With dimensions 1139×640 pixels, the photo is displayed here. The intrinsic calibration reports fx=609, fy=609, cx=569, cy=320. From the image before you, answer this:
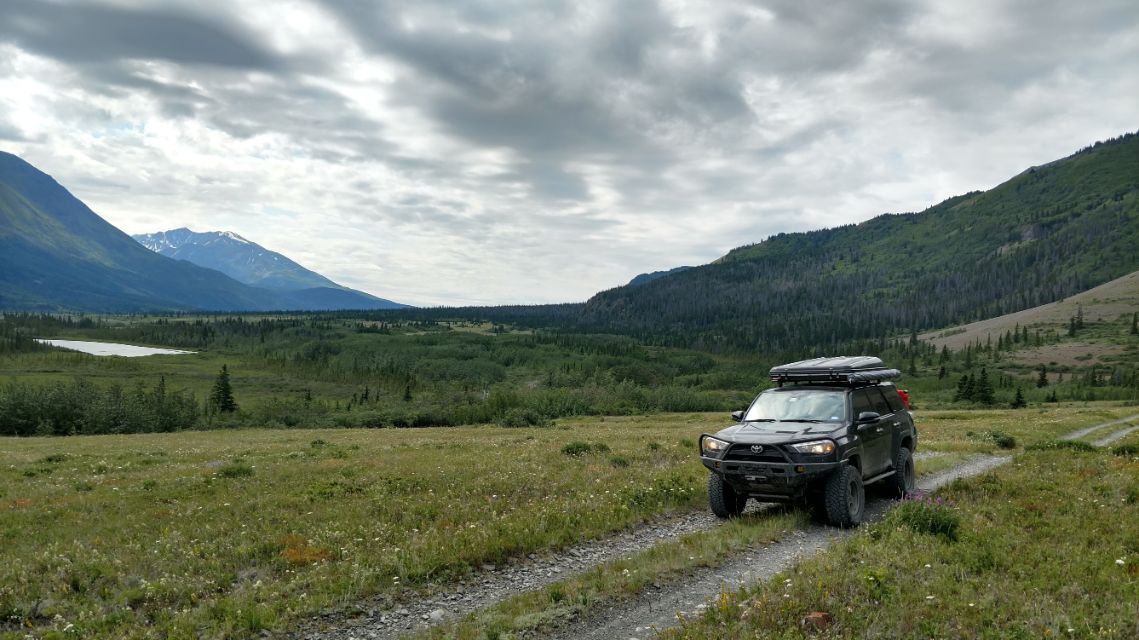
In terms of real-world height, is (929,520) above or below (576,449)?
above

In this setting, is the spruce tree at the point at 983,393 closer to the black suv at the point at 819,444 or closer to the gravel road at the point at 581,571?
the black suv at the point at 819,444

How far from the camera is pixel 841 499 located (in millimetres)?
12805

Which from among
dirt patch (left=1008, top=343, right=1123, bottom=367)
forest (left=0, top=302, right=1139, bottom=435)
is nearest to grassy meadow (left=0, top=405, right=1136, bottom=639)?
forest (left=0, top=302, right=1139, bottom=435)

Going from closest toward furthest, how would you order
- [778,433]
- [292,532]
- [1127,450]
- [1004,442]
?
[292,532], [778,433], [1127,450], [1004,442]

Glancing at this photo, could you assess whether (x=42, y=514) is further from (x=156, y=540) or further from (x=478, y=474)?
(x=478, y=474)

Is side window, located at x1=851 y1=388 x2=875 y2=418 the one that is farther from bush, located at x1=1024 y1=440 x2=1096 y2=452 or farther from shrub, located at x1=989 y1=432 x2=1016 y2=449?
shrub, located at x1=989 y1=432 x2=1016 y2=449

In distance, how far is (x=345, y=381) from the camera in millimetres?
177000

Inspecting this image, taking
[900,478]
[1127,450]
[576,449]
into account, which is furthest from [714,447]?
[1127,450]

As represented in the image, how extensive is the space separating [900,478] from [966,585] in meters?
8.33

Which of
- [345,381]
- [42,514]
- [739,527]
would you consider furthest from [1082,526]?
[345,381]

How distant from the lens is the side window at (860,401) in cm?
1484

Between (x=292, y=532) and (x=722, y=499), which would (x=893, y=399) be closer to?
(x=722, y=499)

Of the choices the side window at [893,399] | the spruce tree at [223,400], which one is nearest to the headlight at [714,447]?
the side window at [893,399]

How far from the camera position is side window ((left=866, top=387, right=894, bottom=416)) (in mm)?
16031
